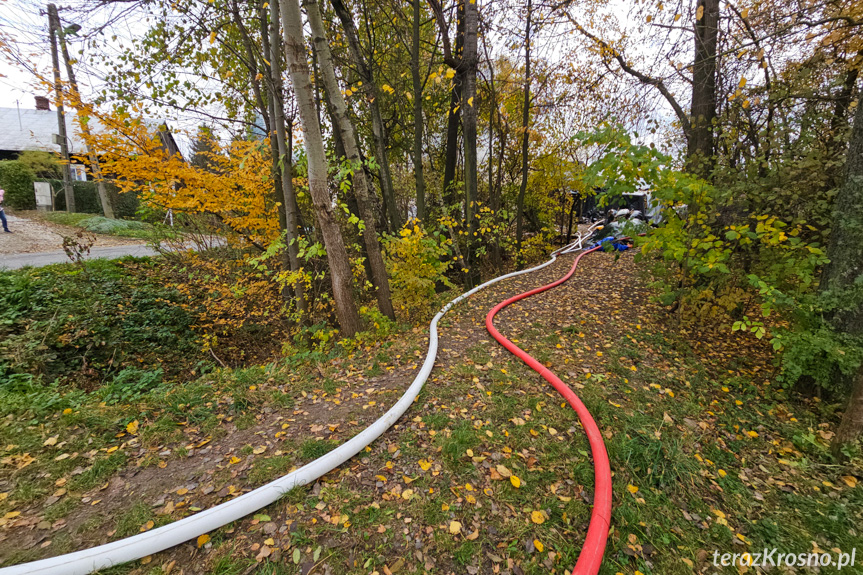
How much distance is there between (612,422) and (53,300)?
310 inches

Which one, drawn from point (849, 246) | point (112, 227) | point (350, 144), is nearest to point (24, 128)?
point (112, 227)

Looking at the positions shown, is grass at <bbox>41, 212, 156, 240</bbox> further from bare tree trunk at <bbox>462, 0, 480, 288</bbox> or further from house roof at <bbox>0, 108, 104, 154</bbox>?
bare tree trunk at <bbox>462, 0, 480, 288</bbox>

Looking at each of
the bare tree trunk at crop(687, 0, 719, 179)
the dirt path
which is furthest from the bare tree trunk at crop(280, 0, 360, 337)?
the dirt path

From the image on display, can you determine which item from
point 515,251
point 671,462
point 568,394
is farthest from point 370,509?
point 515,251

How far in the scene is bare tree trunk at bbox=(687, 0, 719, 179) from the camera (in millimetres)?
4489

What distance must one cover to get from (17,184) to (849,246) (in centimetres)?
2266

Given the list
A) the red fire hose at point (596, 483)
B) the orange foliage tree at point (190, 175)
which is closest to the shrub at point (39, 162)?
the orange foliage tree at point (190, 175)

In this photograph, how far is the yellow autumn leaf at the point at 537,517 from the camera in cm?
194

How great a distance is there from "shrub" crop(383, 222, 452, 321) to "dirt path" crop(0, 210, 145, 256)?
8.32m

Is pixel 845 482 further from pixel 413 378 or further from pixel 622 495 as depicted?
pixel 413 378

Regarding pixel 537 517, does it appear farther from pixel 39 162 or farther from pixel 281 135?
pixel 39 162

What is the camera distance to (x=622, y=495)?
83.7 inches

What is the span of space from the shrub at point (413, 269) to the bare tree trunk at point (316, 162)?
974 mm

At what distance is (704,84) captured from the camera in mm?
4691
